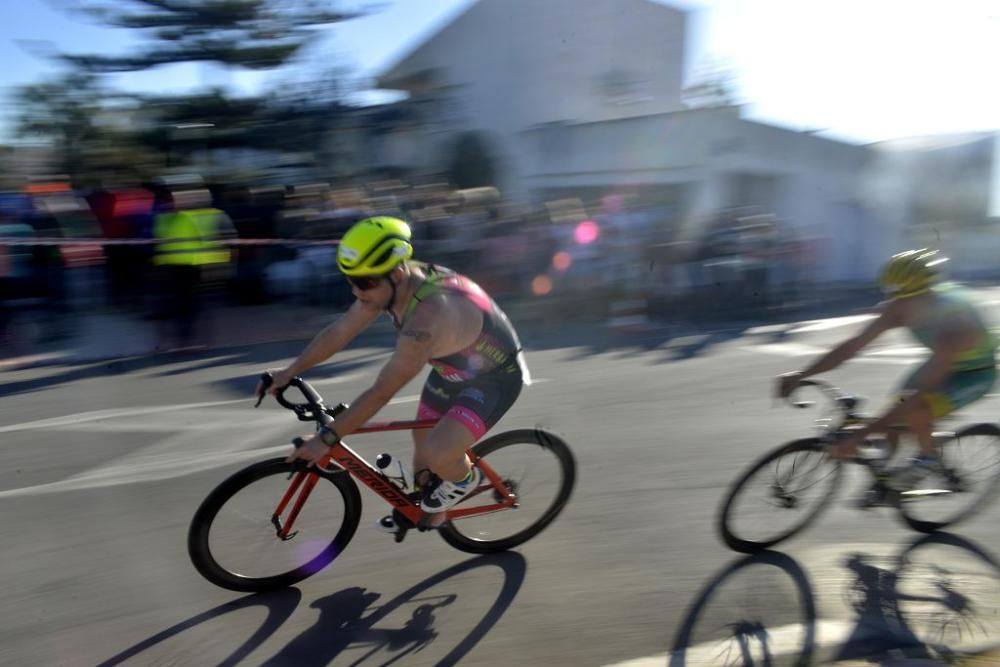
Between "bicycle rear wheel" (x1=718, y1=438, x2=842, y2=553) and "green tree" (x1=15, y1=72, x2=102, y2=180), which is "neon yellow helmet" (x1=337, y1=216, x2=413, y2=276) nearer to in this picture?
"bicycle rear wheel" (x1=718, y1=438, x2=842, y2=553)

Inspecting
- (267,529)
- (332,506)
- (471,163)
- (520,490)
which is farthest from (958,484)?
(471,163)

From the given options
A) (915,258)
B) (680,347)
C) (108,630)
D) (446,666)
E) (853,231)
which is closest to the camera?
(446,666)

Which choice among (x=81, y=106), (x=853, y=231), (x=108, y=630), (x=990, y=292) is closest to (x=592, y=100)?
(x=853, y=231)

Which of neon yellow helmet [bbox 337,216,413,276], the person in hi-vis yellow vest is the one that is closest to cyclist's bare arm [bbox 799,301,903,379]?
neon yellow helmet [bbox 337,216,413,276]

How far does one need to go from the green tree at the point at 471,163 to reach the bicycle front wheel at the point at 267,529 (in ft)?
48.1

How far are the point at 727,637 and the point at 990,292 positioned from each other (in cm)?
1775

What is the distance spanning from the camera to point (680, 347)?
10.1m

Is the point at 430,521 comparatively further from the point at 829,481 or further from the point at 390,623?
the point at 829,481

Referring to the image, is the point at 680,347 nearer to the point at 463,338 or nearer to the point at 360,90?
the point at 463,338

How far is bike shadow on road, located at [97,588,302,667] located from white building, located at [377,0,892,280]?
44.4ft

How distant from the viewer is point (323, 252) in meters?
11.4

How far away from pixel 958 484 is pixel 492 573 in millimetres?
2558

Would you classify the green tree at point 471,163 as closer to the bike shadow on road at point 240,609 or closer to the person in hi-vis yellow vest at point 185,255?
the person in hi-vis yellow vest at point 185,255

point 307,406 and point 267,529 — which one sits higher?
point 307,406
